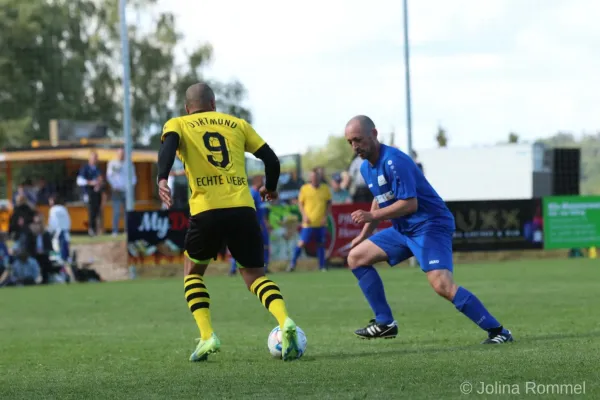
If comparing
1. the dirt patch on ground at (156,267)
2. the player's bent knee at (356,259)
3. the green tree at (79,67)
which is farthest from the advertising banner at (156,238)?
the green tree at (79,67)

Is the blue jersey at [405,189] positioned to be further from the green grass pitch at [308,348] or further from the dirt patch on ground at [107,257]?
the dirt patch on ground at [107,257]

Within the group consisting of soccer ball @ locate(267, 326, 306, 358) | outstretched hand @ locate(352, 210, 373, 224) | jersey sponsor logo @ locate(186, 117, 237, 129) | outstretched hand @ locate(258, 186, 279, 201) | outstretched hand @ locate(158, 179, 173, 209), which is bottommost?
soccer ball @ locate(267, 326, 306, 358)

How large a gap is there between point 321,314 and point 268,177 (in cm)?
506

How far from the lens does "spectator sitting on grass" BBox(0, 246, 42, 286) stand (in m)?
22.9

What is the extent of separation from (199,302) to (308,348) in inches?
41.3

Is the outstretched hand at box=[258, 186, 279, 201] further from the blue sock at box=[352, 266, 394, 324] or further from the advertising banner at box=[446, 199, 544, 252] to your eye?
the advertising banner at box=[446, 199, 544, 252]

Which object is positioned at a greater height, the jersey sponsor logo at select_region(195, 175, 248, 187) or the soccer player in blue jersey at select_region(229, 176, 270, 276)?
the jersey sponsor logo at select_region(195, 175, 248, 187)

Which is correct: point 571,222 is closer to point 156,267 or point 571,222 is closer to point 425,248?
point 156,267

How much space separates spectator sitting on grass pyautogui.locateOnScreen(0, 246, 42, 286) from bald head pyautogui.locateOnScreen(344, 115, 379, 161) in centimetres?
1533

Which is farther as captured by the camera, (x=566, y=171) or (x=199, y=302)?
(x=566, y=171)

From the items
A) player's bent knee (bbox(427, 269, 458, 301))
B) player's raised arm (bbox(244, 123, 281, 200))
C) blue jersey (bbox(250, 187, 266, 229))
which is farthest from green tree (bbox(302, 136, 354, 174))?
player's raised arm (bbox(244, 123, 281, 200))

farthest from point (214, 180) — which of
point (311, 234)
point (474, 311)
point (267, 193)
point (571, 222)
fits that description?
point (571, 222)

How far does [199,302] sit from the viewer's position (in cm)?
855

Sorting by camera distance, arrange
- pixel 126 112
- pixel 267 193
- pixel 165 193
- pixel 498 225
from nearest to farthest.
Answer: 1. pixel 165 193
2. pixel 267 193
3. pixel 126 112
4. pixel 498 225
